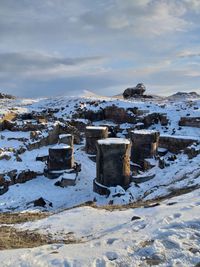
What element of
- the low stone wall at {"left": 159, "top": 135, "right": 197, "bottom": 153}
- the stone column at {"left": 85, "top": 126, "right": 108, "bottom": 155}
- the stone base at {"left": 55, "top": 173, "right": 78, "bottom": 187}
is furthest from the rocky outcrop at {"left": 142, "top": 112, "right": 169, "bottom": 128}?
the stone base at {"left": 55, "top": 173, "right": 78, "bottom": 187}

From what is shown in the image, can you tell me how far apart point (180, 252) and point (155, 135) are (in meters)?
12.6

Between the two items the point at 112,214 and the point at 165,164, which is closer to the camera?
the point at 112,214

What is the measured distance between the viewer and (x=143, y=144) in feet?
57.0

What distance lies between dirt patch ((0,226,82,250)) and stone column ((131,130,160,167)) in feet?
35.8

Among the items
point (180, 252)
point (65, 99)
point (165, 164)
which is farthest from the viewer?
point (65, 99)

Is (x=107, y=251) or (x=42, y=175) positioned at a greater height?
(x=107, y=251)

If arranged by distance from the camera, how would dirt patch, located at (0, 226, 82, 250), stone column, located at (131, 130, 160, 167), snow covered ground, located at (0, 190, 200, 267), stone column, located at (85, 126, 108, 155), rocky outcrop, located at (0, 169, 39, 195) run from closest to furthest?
1. snow covered ground, located at (0, 190, 200, 267)
2. dirt patch, located at (0, 226, 82, 250)
3. rocky outcrop, located at (0, 169, 39, 195)
4. stone column, located at (131, 130, 160, 167)
5. stone column, located at (85, 126, 108, 155)

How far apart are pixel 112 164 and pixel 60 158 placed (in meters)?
3.06

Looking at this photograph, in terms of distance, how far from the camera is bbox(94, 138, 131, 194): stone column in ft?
47.4

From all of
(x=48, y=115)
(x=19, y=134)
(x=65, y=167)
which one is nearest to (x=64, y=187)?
(x=65, y=167)

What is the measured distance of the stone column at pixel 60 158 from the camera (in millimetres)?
16688

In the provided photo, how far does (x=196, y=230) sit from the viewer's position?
19.0ft

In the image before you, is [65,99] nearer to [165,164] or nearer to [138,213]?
[165,164]

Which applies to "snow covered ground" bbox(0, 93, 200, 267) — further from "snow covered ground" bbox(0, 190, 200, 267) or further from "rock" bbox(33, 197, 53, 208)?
"rock" bbox(33, 197, 53, 208)
